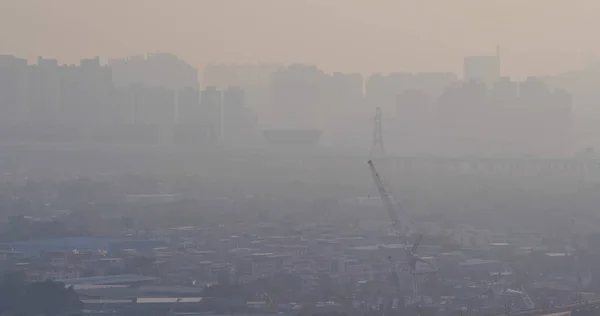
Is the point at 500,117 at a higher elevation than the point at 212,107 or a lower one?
lower

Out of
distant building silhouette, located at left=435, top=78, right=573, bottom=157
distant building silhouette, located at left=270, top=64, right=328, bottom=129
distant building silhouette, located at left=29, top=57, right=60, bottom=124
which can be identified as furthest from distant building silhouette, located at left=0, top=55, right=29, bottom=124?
distant building silhouette, located at left=435, top=78, right=573, bottom=157

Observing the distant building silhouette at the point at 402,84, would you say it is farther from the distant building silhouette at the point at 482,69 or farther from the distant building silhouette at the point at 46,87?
the distant building silhouette at the point at 46,87

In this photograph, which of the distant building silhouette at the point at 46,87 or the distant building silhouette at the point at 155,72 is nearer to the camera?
the distant building silhouette at the point at 46,87

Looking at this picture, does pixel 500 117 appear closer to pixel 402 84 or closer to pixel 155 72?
pixel 402 84

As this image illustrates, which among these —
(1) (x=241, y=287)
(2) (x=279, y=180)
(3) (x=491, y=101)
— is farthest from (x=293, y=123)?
(1) (x=241, y=287)

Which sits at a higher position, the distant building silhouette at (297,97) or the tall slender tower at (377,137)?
the distant building silhouette at (297,97)

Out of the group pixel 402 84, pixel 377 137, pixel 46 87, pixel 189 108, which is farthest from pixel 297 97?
pixel 46 87

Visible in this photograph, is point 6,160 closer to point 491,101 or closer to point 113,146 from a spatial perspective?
point 113,146

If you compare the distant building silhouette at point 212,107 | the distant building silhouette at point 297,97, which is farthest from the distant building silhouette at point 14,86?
the distant building silhouette at point 297,97
